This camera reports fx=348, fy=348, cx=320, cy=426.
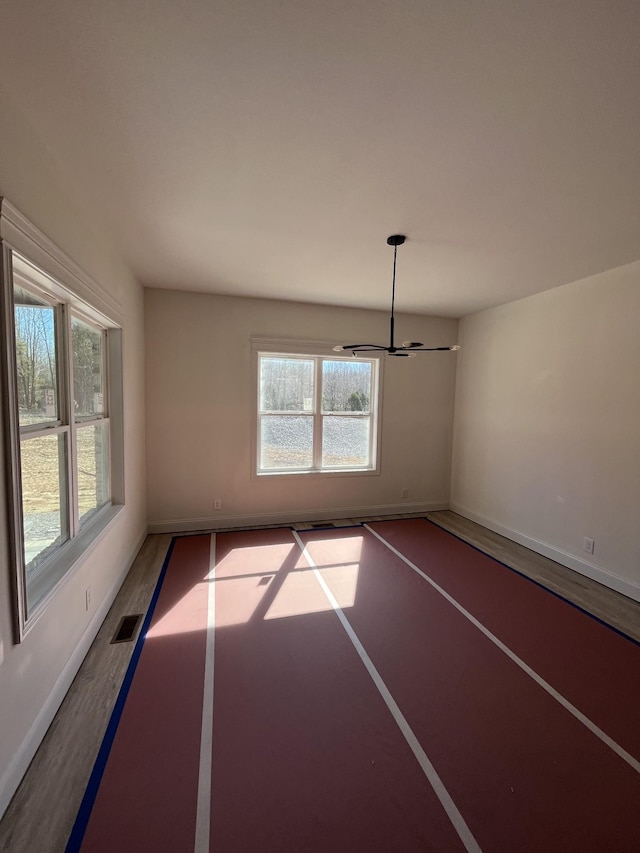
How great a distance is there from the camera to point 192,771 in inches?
59.2

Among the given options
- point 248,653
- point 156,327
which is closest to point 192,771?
point 248,653

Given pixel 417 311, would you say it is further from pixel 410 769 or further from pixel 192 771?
pixel 192 771

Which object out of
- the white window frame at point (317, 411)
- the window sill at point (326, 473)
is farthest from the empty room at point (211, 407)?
the window sill at point (326, 473)

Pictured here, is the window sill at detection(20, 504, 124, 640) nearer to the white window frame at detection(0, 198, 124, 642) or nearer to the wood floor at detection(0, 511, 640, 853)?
the white window frame at detection(0, 198, 124, 642)

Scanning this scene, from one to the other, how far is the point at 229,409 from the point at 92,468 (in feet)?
6.04

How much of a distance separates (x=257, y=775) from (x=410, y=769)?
2.20 ft

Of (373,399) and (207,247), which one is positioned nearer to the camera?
(207,247)

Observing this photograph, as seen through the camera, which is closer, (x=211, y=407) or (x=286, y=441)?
(x=211, y=407)

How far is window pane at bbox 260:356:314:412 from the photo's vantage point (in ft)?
14.9

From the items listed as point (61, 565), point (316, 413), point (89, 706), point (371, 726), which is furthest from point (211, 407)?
point (371, 726)

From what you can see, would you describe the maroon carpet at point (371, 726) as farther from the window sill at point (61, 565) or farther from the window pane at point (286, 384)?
the window pane at point (286, 384)

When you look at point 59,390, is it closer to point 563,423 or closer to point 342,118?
point 342,118

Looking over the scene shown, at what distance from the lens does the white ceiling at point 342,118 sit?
117cm

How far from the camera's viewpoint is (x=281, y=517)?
4.59 meters
